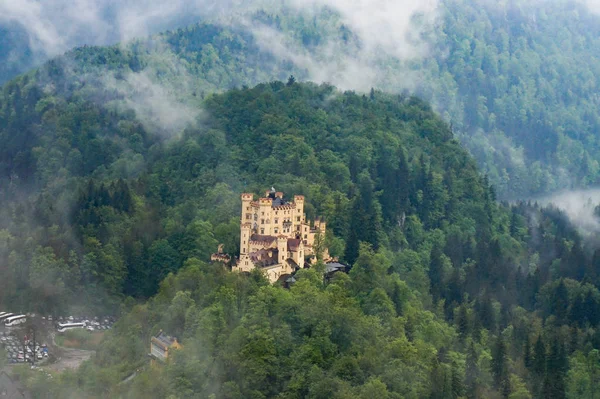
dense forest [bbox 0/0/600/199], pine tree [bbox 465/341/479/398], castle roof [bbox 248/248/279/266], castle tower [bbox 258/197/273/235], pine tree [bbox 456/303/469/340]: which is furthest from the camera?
dense forest [bbox 0/0/600/199]

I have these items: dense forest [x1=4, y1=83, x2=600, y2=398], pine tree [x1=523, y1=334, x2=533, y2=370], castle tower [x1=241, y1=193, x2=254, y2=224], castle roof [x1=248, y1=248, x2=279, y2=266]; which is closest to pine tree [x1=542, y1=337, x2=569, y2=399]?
dense forest [x1=4, y1=83, x2=600, y2=398]

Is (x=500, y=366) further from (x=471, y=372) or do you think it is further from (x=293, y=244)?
(x=293, y=244)

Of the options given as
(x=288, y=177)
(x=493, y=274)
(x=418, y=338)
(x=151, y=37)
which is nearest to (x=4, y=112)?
(x=151, y=37)

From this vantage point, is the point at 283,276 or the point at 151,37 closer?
the point at 283,276

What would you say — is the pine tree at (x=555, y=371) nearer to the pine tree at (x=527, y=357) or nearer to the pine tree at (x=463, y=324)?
the pine tree at (x=527, y=357)

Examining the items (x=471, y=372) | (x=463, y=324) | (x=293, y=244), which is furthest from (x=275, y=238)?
(x=463, y=324)

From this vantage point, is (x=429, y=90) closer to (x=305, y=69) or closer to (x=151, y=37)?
(x=305, y=69)

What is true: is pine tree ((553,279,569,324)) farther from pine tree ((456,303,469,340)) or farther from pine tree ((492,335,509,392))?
pine tree ((492,335,509,392))
